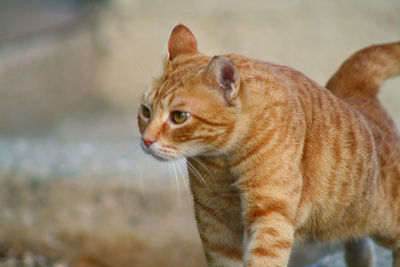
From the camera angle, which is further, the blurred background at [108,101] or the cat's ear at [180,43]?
the blurred background at [108,101]

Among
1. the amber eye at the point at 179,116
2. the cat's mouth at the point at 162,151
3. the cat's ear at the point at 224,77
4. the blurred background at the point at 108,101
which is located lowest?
the blurred background at the point at 108,101

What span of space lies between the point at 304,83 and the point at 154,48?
180 inches

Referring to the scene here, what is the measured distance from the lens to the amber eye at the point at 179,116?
2.37 m

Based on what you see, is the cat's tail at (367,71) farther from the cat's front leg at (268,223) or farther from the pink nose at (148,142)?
the pink nose at (148,142)

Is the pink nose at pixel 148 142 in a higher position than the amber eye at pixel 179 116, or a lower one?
lower

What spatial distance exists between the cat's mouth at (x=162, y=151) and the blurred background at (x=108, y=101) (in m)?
1.65

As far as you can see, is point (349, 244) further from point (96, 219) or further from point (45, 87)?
point (45, 87)

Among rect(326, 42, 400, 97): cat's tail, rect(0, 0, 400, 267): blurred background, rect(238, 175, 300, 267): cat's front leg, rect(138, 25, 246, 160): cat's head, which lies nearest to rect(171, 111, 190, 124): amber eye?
rect(138, 25, 246, 160): cat's head

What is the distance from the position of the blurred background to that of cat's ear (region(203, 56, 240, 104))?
1774mm

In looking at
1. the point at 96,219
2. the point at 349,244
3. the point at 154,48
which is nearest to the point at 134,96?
the point at 154,48

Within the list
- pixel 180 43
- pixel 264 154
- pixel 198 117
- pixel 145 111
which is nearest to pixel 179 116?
pixel 198 117

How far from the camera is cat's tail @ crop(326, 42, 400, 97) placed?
10.3 ft

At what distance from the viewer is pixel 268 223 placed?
2385 millimetres

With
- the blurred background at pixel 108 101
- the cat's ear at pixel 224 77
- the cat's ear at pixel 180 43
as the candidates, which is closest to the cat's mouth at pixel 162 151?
the cat's ear at pixel 224 77
